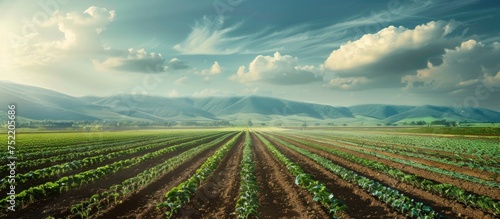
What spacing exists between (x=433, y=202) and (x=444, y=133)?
3146 inches

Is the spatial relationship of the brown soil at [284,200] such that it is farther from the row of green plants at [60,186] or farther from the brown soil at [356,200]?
the row of green plants at [60,186]

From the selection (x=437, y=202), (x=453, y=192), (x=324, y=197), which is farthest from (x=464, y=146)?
(x=324, y=197)

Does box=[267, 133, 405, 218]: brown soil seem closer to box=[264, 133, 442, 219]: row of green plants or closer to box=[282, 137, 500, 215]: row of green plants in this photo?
box=[264, 133, 442, 219]: row of green plants

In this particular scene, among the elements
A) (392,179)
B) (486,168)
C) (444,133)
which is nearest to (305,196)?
(392,179)

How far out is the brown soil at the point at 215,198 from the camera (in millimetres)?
12352

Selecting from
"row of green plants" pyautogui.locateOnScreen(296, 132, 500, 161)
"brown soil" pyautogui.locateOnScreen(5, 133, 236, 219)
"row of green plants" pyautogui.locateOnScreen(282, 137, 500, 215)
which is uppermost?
"row of green plants" pyautogui.locateOnScreen(282, 137, 500, 215)

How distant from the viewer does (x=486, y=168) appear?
21.7 metres

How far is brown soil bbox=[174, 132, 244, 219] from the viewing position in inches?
486

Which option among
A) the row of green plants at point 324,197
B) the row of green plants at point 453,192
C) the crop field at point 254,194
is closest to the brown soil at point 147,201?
the crop field at point 254,194

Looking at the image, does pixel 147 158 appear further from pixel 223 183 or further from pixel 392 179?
pixel 392 179

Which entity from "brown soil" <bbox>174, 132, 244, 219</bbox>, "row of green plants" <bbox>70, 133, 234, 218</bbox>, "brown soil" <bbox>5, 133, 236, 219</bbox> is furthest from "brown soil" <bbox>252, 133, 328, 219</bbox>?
"brown soil" <bbox>5, 133, 236, 219</bbox>

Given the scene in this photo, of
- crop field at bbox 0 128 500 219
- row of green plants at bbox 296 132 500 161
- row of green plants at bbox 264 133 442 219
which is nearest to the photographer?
row of green plants at bbox 264 133 442 219

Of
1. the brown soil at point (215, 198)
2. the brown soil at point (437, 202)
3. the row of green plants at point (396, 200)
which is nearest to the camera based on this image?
the row of green plants at point (396, 200)

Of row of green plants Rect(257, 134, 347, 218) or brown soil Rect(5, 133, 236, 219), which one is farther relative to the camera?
brown soil Rect(5, 133, 236, 219)
